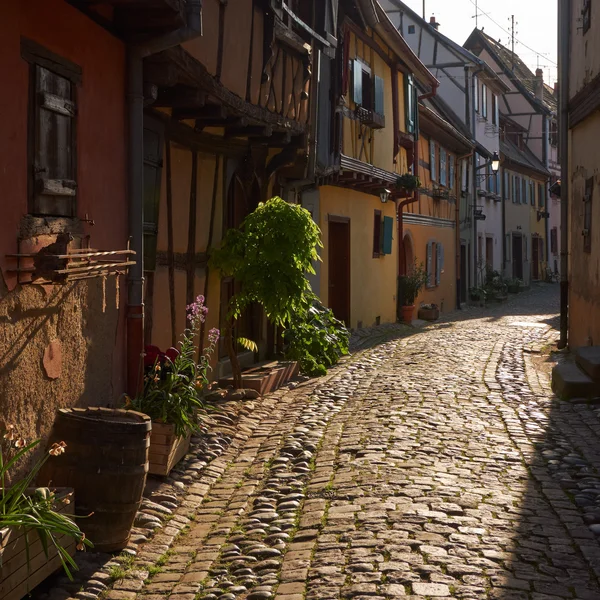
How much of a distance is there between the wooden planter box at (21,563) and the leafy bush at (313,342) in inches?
284

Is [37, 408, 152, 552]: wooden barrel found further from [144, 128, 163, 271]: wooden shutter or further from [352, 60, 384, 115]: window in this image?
[352, 60, 384, 115]: window

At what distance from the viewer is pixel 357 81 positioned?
16547 millimetres

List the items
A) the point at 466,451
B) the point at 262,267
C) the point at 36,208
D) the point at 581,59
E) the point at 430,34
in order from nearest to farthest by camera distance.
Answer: the point at 36,208 < the point at 466,451 < the point at 262,267 < the point at 581,59 < the point at 430,34

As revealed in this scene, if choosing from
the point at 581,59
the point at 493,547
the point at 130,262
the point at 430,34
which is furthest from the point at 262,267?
the point at 430,34

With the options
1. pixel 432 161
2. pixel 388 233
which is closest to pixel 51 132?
pixel 388 233

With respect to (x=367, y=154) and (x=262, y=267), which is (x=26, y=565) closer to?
(x=262, y=267)

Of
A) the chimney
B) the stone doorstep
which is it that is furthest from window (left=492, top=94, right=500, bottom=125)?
the stone doorstep

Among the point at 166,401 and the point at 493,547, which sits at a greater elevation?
the point at 166,401

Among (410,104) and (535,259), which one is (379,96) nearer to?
(410,104)

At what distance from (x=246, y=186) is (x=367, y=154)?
643 centimetres

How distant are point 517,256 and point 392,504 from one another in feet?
113

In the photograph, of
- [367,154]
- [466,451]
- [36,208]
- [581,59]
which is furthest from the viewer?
[367,154]

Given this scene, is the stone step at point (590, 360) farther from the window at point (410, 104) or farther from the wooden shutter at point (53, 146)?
the window at point (410, 104)

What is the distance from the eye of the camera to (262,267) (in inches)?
379
